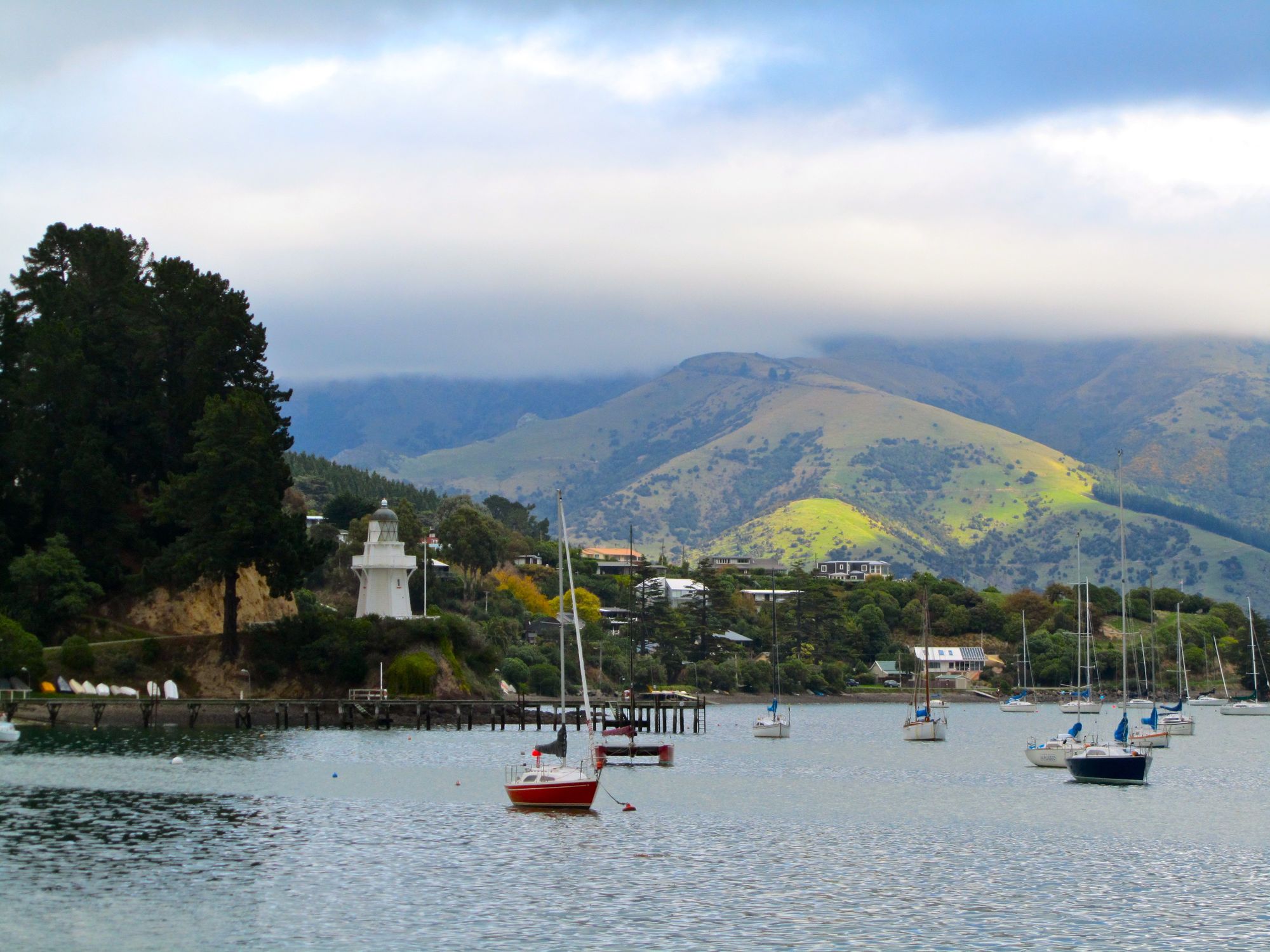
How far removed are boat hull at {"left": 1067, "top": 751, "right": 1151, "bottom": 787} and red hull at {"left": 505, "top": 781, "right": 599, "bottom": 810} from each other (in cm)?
2957

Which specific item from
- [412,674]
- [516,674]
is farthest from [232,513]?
[516,674]

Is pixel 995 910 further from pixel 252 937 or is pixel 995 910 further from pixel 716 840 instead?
pixel 252 937

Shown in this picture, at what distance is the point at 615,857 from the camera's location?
2079 inches

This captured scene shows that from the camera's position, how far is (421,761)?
88.4 metres

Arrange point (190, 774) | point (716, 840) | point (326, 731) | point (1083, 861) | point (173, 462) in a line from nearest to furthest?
point (1083, 861)
point (716, 840)
point (190, 774)
point (326, 731)
point (173, 462)

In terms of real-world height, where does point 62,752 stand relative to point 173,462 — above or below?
below

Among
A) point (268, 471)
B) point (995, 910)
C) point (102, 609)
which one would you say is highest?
point (268, 471)

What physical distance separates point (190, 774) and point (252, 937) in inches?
1533

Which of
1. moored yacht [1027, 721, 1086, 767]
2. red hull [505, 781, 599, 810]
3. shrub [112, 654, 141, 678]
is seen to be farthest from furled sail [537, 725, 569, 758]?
shrub [112, 654, 141, 678]

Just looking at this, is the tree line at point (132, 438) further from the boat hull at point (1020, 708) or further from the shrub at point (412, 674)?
the boat hull at point (1020, 708)

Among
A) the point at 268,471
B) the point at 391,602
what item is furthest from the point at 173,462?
the point at 391,602

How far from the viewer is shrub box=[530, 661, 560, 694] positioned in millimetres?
156750

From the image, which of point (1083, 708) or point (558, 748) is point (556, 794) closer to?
point (558, 748)

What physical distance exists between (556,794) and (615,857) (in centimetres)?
1113
